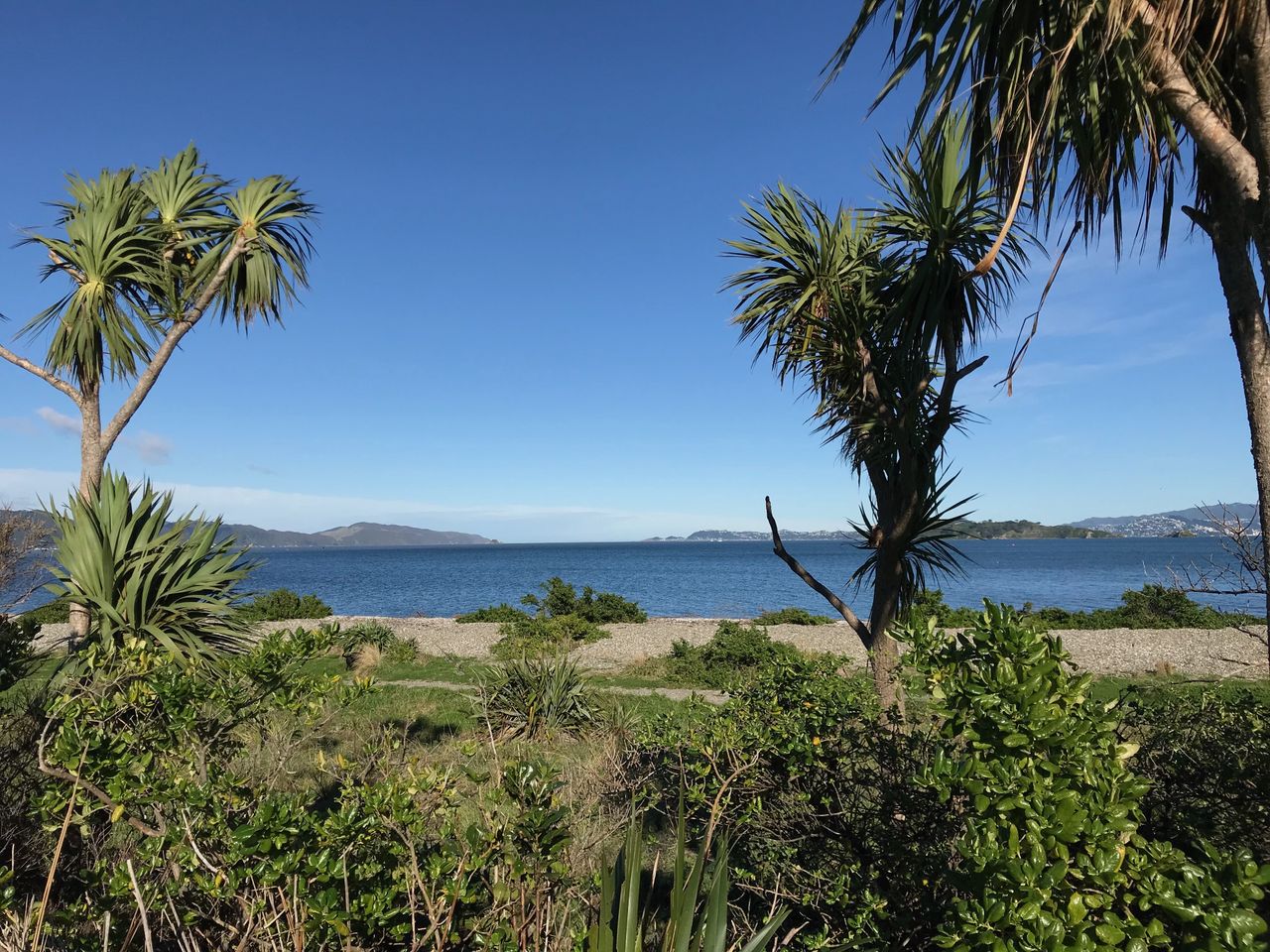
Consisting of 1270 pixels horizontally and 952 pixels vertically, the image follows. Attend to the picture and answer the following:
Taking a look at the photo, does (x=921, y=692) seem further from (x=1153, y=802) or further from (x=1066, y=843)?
(x=1153, y=802)

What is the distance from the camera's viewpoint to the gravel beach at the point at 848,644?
13609 mm

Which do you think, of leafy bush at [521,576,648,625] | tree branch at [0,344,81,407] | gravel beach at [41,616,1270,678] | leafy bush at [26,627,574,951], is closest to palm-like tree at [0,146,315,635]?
tree branch at [0,344,81,407]

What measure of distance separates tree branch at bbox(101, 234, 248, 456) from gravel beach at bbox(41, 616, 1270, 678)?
7538 mm

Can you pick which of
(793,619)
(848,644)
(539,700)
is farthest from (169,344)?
(793,619)

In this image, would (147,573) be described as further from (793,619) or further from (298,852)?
(793,619)

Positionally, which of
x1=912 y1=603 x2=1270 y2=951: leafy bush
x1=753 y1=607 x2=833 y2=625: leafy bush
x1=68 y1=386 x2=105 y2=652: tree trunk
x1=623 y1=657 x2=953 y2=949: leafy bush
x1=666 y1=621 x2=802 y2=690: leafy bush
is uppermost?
x1=68 y1=386 x2=105 y2=652: tree trunk

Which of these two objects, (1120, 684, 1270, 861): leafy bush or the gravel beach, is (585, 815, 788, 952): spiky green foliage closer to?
(1120, 684, 1270, 861): leafy bush

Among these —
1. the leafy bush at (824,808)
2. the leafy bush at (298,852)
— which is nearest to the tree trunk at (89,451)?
the leafy bush at (298,852)

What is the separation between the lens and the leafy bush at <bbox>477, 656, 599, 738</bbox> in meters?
8.29

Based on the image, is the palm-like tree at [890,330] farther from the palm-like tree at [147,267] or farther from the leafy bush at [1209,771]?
the palm-like tree at [147,267]

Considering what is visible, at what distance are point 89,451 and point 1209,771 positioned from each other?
26.9 ft

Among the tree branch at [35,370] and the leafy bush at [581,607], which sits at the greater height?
the tree branch at [35,370]

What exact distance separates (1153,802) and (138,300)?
882cm

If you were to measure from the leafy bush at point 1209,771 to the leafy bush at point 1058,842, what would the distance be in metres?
0.84
